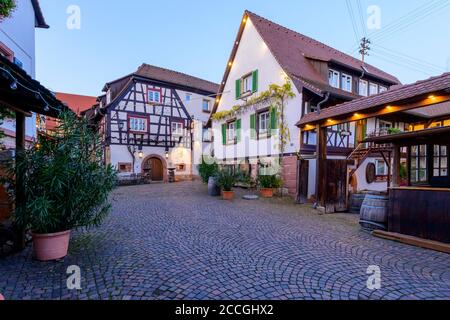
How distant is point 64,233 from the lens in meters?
3.83

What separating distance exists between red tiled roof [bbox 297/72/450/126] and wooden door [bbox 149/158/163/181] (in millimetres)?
15278

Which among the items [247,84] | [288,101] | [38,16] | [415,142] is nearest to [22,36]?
[38,16]

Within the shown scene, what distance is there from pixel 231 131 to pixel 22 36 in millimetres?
10773

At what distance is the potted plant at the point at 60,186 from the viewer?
143 inches

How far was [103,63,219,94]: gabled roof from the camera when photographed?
19656 mm

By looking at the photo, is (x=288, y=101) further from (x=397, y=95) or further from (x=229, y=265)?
(x=229, y=265)

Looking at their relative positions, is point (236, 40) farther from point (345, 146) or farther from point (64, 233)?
point (64, 233)

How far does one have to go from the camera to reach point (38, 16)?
1031 centimetres

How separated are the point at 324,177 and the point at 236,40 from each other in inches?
410

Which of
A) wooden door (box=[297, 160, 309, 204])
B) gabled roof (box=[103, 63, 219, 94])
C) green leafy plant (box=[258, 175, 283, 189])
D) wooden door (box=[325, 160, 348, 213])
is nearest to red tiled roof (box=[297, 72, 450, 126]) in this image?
wooden door (box=[325, 160, 348, 213])
